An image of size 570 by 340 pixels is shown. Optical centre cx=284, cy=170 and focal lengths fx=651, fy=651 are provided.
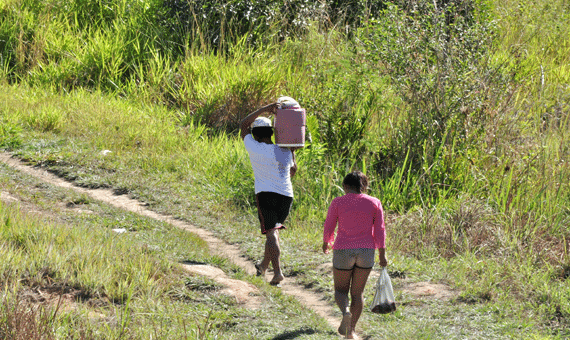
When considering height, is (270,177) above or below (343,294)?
above

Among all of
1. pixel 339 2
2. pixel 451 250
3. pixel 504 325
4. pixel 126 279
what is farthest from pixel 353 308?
pixel 339 2

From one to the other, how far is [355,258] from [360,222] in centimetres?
26

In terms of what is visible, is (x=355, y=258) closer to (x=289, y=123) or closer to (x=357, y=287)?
(x=357, y=287)

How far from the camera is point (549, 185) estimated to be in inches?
297

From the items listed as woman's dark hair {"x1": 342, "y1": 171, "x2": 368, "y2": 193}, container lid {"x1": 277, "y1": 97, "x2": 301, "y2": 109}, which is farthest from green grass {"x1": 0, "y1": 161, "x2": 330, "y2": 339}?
container lid {"x1": 277, "y1": 97, "x2": 301, "y2": 109}

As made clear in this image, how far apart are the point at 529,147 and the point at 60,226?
18.6ft

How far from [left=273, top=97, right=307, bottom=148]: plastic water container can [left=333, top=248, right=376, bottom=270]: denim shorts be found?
118 centimetres

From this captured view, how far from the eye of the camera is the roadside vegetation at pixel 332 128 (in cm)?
601

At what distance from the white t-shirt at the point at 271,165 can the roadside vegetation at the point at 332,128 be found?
1.08m

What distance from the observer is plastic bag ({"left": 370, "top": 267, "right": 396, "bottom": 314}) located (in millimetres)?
4477

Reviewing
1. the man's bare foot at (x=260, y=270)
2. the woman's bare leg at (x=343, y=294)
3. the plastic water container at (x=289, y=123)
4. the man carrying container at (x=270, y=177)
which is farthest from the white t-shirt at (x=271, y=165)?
the woman's bare leg at (x=343, y=294)


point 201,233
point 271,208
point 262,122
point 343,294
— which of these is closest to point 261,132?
point 262,122

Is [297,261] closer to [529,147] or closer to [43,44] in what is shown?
[529,147]

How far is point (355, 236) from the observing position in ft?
14.7
